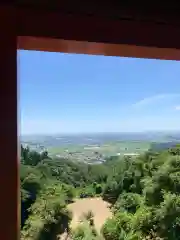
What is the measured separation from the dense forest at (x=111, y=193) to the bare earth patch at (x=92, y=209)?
2 centimetres

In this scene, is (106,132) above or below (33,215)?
above

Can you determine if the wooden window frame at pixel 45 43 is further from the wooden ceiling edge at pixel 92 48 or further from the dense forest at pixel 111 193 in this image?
the dense forest at pixel 111 193

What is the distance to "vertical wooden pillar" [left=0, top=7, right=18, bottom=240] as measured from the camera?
2.88ft

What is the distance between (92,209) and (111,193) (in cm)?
10

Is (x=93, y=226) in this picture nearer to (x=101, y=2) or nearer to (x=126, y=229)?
(x=126, y=229)

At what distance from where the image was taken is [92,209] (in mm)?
1146

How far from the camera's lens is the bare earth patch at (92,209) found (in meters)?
1.12

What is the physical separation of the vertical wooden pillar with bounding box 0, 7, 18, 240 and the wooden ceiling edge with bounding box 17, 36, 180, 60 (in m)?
0.05

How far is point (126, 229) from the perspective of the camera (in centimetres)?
118

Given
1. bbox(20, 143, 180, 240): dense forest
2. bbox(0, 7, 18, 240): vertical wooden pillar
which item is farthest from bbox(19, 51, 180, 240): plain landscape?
bbox(0, 7, 18, 240): vertical wooden pillar

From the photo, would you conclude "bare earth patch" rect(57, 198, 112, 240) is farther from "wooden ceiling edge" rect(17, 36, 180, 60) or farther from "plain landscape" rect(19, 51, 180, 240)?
"wooden ceiling edge" rect(17, 36, 180, 60)

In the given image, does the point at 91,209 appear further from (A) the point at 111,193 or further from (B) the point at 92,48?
(B) the point at 92,48

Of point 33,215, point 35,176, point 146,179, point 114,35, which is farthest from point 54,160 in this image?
point 114,35

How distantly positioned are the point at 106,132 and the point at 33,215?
0.42 metres
